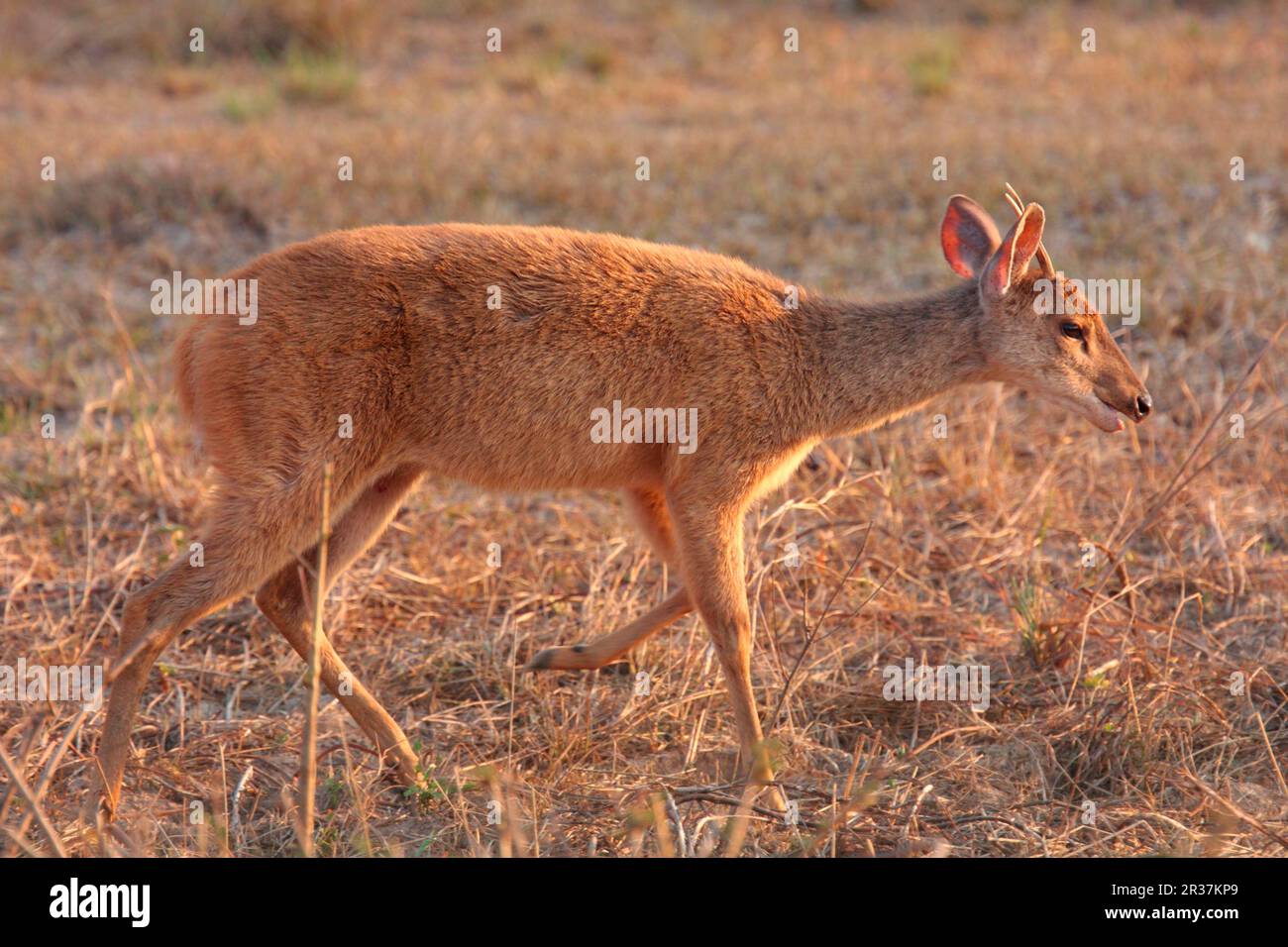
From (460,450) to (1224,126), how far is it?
7831 mm

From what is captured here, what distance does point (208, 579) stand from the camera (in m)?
4.69

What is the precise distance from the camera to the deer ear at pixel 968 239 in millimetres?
5480

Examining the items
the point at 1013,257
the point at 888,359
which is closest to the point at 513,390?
the point at 888,359

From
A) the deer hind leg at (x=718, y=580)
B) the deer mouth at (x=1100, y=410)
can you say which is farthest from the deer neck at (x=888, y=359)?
the deer hind leg at (x=718, y=580)

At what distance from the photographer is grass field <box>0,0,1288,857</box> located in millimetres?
4781

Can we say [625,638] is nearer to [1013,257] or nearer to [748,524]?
[748,524]

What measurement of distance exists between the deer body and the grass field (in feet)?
1.05

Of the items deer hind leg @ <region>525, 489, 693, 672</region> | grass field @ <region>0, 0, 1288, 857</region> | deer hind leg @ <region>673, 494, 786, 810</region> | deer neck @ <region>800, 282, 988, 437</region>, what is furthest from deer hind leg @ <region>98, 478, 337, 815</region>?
deer neck @ <region>800, 282, 988, 437</region>

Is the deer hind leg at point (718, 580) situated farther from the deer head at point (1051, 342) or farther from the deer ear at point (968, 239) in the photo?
the deer ear at point (968, 239)

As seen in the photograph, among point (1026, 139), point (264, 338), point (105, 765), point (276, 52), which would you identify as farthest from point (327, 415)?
point (276, 52)

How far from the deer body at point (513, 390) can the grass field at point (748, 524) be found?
1.05 feet

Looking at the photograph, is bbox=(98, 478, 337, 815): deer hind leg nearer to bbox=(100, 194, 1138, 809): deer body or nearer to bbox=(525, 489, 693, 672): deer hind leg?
bbox=(100, 194, 1138, 809): deer body

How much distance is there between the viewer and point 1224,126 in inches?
424

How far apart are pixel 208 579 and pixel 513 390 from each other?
1130 millimetres
